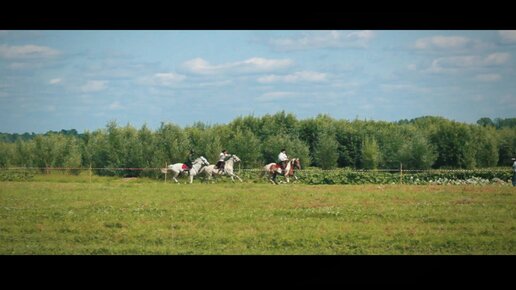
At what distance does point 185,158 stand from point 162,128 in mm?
2186

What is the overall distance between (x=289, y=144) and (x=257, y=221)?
523 inches

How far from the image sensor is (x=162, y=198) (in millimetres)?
18734

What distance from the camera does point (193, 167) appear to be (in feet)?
83.5

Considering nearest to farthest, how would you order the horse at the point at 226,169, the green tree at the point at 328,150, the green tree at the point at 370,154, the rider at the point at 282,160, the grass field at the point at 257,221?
the grass field at the point at 257,221, the horse at the point at 226,169, the rider at the point at 282,160, the green tree at the point at 370,154, the green tree at the point at 328,150

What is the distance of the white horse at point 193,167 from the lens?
24.8 m

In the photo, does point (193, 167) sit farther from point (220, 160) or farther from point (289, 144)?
point (289, 144)

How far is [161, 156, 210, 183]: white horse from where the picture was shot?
24.8 meters

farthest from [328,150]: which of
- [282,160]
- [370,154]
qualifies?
[282,160]

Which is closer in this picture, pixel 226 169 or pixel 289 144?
pixel 226 169

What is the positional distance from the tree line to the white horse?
418mm

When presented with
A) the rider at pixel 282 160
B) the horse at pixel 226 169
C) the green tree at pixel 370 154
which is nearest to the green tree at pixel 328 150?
the green tree at pixel 370 154

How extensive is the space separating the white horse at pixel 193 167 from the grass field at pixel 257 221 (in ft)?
13.4

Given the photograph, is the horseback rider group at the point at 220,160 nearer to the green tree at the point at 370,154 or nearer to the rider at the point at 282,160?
the rider at the point at 282,160

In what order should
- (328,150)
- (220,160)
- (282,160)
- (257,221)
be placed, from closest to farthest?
(257,221) → (220,160) → (282,160) → (328,150)
